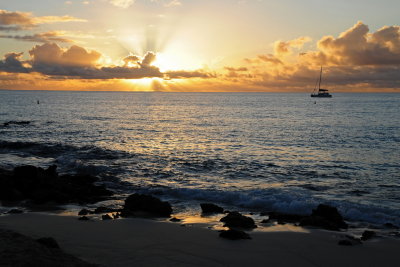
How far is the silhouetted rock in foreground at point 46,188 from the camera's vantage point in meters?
18.8

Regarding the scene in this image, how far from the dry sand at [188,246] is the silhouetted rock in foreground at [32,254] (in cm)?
77

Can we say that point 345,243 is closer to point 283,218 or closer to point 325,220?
point 325,220

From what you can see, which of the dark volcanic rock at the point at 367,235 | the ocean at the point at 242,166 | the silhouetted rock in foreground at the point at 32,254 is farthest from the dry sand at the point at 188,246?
the ocean at the point at 242,166

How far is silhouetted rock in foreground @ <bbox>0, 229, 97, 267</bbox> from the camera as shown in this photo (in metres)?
8.79

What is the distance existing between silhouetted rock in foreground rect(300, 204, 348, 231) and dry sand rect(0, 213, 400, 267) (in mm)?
799

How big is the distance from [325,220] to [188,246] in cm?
660

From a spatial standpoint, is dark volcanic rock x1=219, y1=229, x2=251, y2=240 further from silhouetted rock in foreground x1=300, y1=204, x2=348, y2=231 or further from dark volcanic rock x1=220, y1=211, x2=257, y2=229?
silhouetted rock in foreground x1=300, y1=204, x2=348, y2=231

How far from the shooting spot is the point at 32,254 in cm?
924

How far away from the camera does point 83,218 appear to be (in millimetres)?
14766

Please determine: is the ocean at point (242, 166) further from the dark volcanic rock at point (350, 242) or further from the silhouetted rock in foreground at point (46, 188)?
the dark volcanic rock at point (350, 242)

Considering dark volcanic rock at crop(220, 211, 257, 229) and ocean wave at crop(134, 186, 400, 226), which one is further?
ocean wave at crop(134, 186, 400, 226)

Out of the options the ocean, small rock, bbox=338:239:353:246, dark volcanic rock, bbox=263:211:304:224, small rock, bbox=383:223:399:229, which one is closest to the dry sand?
small rock, bbox=338:239:353:246

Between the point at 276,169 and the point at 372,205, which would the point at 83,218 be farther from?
the point at 276,169

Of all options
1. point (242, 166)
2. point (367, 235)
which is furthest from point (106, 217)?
point (242, 166)
